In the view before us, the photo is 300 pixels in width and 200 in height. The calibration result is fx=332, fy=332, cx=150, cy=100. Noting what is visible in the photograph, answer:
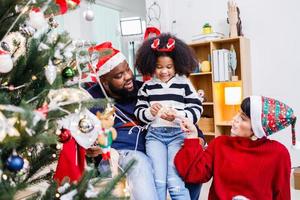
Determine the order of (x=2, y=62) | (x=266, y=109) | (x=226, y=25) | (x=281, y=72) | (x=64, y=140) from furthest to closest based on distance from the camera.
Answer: (x=226, y=25) → (x=281, y=72) → (x=266, y=109) → (x=64, y=140) → (x=2, y=62)

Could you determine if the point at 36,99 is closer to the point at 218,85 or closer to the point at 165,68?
the point at 165,68

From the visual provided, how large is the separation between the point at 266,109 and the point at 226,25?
2.35m

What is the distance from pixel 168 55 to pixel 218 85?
1920mm

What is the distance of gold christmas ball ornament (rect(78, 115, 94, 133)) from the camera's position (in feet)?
2.79

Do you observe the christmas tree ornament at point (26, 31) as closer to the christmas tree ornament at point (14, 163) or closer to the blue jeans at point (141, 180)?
Answer: the christmas tree ornament at point (14, 163)

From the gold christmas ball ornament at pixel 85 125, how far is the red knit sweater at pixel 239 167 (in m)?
0.70

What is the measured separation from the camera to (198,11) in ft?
12.1

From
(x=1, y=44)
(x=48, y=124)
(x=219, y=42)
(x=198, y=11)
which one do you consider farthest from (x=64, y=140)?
(x=198, y=11)

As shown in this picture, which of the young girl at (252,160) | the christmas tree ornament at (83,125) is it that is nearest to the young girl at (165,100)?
the young girl at (252,160)

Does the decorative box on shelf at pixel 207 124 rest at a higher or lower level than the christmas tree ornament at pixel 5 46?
Answer: lower

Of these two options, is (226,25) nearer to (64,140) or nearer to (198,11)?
(198,11)

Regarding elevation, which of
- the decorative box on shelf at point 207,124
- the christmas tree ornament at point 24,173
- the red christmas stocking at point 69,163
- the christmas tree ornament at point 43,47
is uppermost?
the christmas tree ornament at point 43,47

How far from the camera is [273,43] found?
3.30m

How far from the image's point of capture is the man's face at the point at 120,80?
1620mm
